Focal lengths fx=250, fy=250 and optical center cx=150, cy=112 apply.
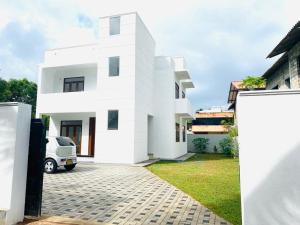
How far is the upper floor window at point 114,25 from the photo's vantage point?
52.4ft

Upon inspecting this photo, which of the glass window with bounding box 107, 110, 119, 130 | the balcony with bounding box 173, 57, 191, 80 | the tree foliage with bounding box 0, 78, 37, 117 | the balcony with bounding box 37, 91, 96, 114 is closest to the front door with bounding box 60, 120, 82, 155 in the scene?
the balcony with bounding box 37, 91, 96, 114

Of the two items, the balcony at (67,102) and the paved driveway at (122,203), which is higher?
the balcony at (67,102)

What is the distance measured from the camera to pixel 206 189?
25.7 ft

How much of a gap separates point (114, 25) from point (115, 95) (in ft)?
15.1

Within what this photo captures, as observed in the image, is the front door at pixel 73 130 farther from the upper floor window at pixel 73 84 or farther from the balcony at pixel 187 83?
the balcony at pixel 187 83

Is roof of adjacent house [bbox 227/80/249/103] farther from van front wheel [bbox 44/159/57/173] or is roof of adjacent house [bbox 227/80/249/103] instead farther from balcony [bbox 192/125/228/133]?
van front wheel [bbox 44/159/57/173]

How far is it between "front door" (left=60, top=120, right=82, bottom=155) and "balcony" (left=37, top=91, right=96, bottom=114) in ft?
5.58

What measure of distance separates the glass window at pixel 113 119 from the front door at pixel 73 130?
12.5 feet

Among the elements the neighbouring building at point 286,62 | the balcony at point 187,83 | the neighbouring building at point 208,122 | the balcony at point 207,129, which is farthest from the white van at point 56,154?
the balcony at point 207,129

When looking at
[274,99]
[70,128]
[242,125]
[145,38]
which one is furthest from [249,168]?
[70,128]

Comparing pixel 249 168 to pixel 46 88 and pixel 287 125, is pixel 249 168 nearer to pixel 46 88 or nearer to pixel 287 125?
pixel 287 125

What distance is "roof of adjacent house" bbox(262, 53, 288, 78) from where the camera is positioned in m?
13.4

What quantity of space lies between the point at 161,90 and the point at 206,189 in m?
12.3

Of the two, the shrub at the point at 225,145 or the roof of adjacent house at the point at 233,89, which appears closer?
the roof of adjacent house at the point at 233,89
